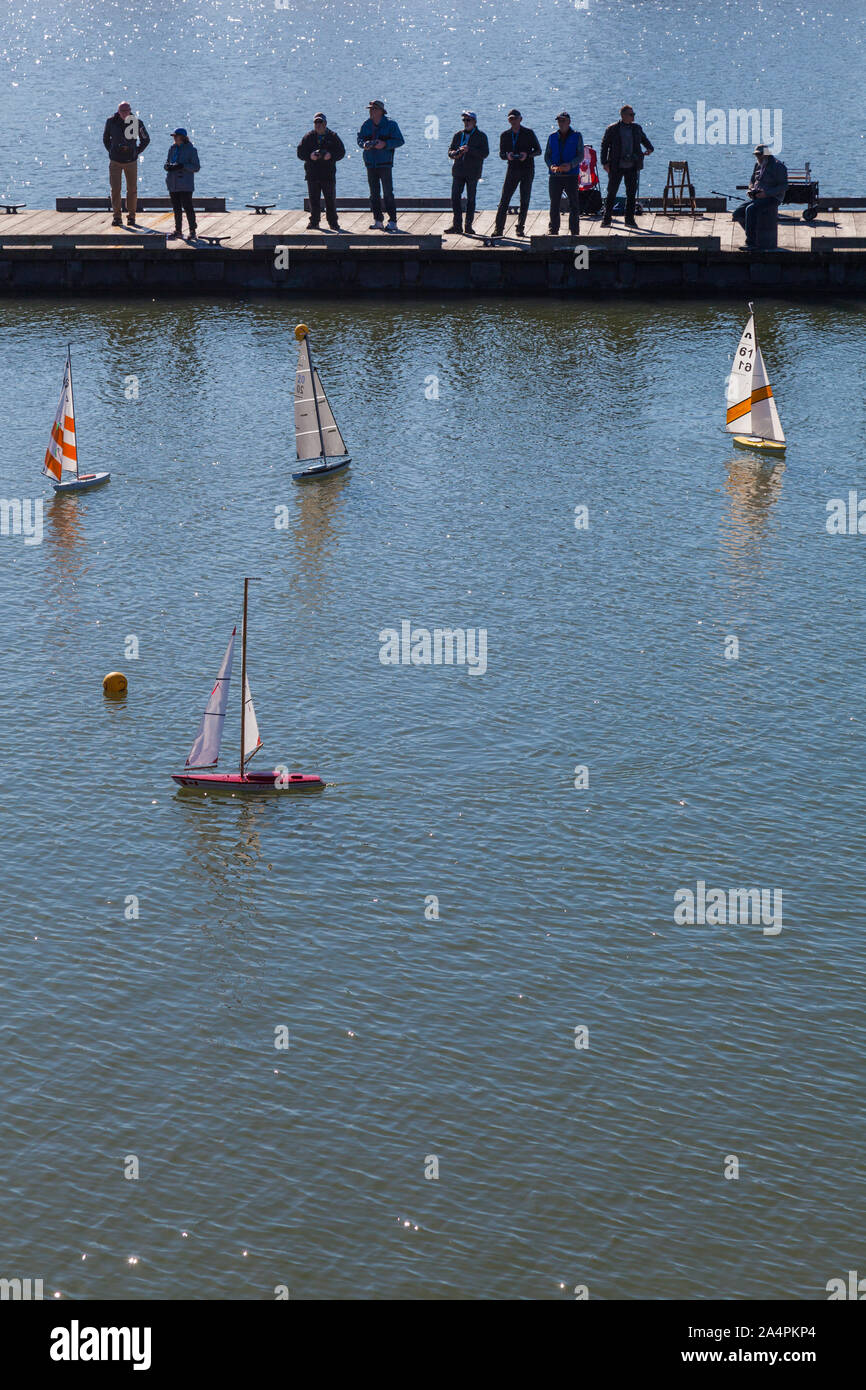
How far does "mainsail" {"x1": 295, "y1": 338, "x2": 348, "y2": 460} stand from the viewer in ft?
128

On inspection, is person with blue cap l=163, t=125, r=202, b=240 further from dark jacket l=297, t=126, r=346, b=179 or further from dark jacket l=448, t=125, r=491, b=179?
dark jacket l=448, t=125, r=491, b=179

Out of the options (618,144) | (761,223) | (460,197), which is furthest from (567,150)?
(761,223)

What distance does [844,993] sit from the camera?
2262 centimetres

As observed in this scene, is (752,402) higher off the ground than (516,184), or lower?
lower

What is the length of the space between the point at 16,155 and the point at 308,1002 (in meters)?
69.9

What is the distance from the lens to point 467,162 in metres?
52.6

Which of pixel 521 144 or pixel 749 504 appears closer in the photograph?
pixel 749 504

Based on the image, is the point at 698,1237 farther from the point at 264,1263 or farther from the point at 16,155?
the point at 16,155

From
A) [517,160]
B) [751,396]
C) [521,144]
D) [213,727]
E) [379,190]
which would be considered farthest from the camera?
[379,190]

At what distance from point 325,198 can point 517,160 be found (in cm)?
607

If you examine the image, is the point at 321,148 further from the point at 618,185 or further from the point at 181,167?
the point at 618,185

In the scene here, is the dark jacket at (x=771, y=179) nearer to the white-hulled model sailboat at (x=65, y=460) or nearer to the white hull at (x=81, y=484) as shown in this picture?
the white-hulled model sailboat at (x=65, y=460)

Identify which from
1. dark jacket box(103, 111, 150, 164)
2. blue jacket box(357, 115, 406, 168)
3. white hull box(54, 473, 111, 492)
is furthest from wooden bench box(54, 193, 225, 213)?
white hull box(54, 473, 111, 492)

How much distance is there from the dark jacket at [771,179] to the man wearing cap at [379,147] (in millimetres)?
Answer: 10471
